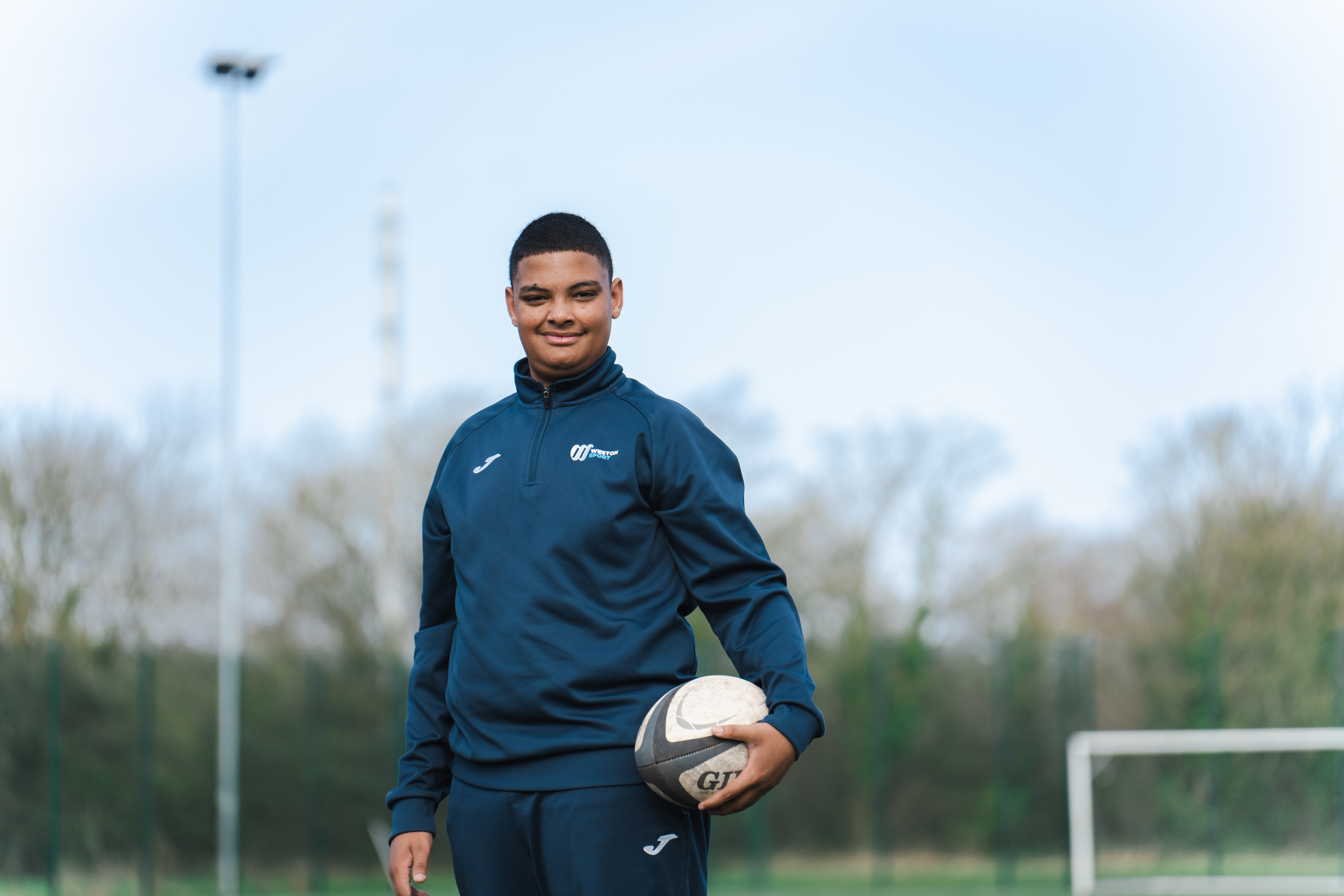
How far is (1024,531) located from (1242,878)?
1483cm

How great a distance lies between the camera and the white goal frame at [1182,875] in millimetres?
13469

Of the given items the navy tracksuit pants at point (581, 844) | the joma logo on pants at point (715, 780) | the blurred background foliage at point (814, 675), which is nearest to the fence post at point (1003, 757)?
the blurred background foliage at point (814, 675)

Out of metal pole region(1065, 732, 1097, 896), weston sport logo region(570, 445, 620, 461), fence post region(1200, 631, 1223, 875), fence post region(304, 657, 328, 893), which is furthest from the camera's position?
fence post region(1200, 631, 1223, 875)

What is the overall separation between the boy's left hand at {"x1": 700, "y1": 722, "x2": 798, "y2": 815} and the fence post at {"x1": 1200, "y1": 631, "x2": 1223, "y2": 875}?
1449 cm

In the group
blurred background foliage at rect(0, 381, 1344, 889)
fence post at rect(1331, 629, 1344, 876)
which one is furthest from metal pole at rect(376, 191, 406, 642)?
fence post at rect(1331, 629, 1344, 876)

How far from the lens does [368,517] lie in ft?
76.1

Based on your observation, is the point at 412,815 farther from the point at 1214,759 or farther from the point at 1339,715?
the point at 1339,715

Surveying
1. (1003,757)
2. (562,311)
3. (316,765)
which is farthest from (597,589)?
(1003,757)

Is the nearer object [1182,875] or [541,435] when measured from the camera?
[541,435]

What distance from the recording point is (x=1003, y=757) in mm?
16594

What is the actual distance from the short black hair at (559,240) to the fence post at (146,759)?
12.3 metres

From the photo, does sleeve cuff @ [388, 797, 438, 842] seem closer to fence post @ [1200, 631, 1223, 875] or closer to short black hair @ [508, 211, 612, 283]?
short black hair @ [508, 211, 612, 283]

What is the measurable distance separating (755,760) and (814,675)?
15443 millimetres

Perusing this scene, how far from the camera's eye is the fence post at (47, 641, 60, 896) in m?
12.5
